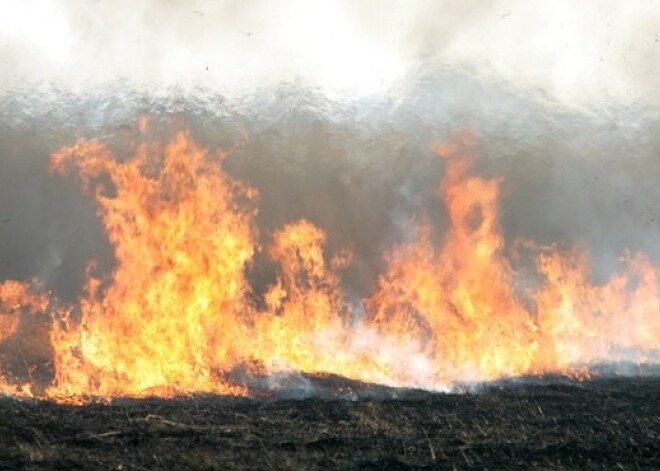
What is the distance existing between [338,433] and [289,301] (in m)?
4.59

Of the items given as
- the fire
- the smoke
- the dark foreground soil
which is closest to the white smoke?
the smoke

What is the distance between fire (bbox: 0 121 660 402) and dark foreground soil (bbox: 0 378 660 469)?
112cm

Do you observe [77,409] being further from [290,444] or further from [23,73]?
[23,73]

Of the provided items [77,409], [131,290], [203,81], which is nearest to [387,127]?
[203,81]

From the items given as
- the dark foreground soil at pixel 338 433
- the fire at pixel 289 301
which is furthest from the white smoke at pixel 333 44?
the dark foreground soil at pixel 338 433

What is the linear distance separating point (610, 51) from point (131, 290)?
12631mm

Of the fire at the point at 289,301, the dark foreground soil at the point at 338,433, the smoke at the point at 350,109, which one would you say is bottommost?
the dark foreground soil at the point at 338,433

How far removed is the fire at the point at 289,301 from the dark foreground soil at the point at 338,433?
3.67 feet

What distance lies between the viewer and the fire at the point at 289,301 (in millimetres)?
13109

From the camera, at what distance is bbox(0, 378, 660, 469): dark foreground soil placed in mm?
9633

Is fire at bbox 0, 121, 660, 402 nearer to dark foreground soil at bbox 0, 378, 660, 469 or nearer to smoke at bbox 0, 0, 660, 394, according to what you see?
smoke at bbox 0, 0, 660, 394

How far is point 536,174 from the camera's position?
55.8 ft

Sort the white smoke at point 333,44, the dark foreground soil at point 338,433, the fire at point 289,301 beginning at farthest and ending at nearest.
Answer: the white smoke at point 333,44, the fire at point 289,301, the dark foreground soil at point 338,433

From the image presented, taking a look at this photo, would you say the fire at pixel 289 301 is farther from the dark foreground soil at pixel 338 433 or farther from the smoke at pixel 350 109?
the dark foreground soil at pixel 338 433
